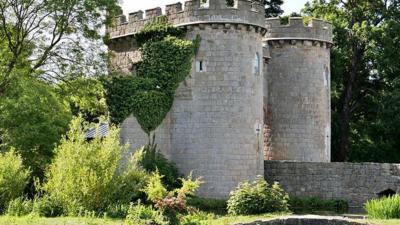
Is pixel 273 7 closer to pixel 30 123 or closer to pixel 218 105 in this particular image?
pixel 218 105

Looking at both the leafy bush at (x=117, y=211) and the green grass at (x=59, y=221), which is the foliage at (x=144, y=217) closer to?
the green grass at (x=59, y=221)

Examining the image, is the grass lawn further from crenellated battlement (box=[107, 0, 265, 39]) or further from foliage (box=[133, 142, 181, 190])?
crenellated battlement (box=[107, 0, 265, 39])

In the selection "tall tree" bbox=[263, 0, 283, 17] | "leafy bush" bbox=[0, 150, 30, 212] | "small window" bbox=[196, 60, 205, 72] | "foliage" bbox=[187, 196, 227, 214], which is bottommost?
"foliage" bbox=[187, 196, 227, 214]

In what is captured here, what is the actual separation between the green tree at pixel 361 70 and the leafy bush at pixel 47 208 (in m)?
21.6

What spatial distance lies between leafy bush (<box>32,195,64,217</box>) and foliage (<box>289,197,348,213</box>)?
11137 millimetres

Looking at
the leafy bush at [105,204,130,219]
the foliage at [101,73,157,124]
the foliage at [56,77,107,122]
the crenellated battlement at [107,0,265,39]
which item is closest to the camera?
the leafy bush at [105,204,130,219]

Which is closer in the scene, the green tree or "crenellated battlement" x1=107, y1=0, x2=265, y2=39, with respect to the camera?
"crenellated battlement" x1=107, y1=0, x2=265, y2=39

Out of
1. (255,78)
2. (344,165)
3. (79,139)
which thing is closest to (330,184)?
(344,165)

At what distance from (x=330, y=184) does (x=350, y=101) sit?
11922mm

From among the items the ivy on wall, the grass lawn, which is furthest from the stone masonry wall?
the grass lawn

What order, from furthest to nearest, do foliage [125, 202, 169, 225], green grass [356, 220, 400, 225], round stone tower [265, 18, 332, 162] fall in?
round stone tower [265, 18, 332, 162]
green grass [356, 220, 400, 225]
foliage [125, 202, 169, 225]

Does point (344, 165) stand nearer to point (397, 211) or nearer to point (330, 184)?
point (330, 184)

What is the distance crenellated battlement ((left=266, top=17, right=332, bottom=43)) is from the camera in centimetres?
2895

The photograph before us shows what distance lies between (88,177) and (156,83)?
821 cm
